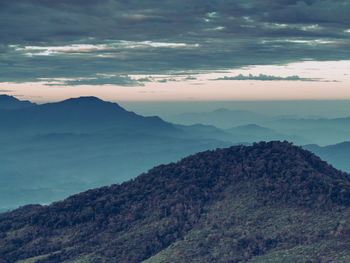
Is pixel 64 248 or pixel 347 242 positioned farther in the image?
pixel 64 248

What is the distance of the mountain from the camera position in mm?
97438

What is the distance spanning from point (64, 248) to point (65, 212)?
16319mm

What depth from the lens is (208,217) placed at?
379ft

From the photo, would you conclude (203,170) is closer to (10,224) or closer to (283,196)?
(283,196)

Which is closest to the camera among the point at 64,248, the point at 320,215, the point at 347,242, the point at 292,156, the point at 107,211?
the point at 347,242

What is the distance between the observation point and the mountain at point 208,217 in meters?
97.4

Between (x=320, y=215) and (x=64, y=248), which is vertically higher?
(x=320, y=215)

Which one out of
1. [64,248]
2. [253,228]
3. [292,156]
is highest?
[292,156]

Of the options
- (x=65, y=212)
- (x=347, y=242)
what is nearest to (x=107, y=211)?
(x=65, y=212)

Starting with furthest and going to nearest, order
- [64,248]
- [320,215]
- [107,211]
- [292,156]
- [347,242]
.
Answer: [292,156]
[107,211]
[64,248]
[320,215]
[347,242]

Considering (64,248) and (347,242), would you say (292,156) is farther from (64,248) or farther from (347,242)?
(64,248)

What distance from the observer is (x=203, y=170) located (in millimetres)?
136250

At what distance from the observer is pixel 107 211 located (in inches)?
4825

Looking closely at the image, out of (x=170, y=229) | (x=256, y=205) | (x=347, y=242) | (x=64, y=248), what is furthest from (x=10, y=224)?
(x=347, y=242)
